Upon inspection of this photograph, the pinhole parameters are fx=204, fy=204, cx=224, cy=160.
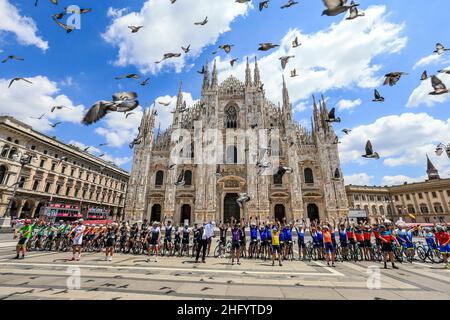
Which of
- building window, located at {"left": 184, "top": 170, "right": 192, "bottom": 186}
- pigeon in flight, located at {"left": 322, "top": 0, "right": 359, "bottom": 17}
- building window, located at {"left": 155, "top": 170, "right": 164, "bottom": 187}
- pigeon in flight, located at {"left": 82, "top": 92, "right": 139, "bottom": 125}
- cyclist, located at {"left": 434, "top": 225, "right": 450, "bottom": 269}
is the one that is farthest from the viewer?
building window, located at {"left": 155, "top": 170, "right": 164, "bottom": 187}

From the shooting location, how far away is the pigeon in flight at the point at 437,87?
5.86 metres

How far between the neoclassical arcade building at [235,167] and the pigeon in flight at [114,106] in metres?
23.1

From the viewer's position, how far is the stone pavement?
4.43 meters

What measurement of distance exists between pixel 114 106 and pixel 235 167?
80.8 feet

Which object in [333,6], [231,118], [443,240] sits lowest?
[443,240]

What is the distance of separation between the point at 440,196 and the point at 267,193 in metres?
38.9

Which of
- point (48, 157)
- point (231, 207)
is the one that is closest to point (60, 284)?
point (231, 207)

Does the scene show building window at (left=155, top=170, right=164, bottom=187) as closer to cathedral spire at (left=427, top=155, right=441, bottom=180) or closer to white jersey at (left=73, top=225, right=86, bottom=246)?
white jersey at (left=73, top=225, right=86, bottom=246)

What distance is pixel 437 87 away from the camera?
6.07 meters

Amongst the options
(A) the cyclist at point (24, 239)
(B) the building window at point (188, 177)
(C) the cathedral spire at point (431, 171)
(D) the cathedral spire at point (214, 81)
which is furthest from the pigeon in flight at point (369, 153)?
(C) the cathedral spire at point (431, 171)

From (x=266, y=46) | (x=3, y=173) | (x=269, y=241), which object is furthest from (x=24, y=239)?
(x=3, y=173)

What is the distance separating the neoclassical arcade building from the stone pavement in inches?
772

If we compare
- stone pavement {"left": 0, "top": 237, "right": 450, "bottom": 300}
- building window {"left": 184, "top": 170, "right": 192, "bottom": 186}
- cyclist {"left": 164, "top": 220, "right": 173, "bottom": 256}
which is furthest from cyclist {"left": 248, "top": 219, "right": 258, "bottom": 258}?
building window {"left": 184, "top": 170, "right": 192, "bottom": 186}

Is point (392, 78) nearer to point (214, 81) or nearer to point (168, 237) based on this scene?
point (168, 237)
